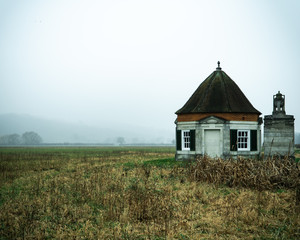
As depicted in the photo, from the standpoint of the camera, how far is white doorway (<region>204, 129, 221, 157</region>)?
2417 centimetres

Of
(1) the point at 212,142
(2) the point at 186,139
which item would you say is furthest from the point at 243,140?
(2) the point at 186,139

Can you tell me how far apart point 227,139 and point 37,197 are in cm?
1651

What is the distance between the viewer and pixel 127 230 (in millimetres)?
7797

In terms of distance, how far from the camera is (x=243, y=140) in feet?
80.0

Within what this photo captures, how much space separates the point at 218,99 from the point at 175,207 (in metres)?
16.7

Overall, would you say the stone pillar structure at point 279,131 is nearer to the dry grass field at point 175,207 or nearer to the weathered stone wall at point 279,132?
the weathered stone wall at point 279,132

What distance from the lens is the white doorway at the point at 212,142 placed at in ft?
79.3

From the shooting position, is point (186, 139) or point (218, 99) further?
point (186, 139)

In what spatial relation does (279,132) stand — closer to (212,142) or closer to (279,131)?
(279,131)

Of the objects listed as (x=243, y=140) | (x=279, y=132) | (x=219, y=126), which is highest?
(x=219, y=126)

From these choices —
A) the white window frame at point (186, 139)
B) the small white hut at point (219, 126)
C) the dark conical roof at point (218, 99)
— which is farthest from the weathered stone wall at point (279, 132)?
the white window frame at point (186, 139)

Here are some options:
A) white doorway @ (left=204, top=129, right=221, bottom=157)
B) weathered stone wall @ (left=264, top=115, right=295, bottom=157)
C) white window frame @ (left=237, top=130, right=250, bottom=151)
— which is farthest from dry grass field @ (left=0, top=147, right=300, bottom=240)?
white window frame @ (left=237, top=130, right=250, bottom=151)

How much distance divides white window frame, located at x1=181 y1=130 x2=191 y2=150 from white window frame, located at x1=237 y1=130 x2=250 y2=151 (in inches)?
162

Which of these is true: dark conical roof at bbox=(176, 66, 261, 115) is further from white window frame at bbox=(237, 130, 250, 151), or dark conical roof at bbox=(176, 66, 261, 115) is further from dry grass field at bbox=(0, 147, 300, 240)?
dry grass field at bbox=(0, 147, 300, 240)
